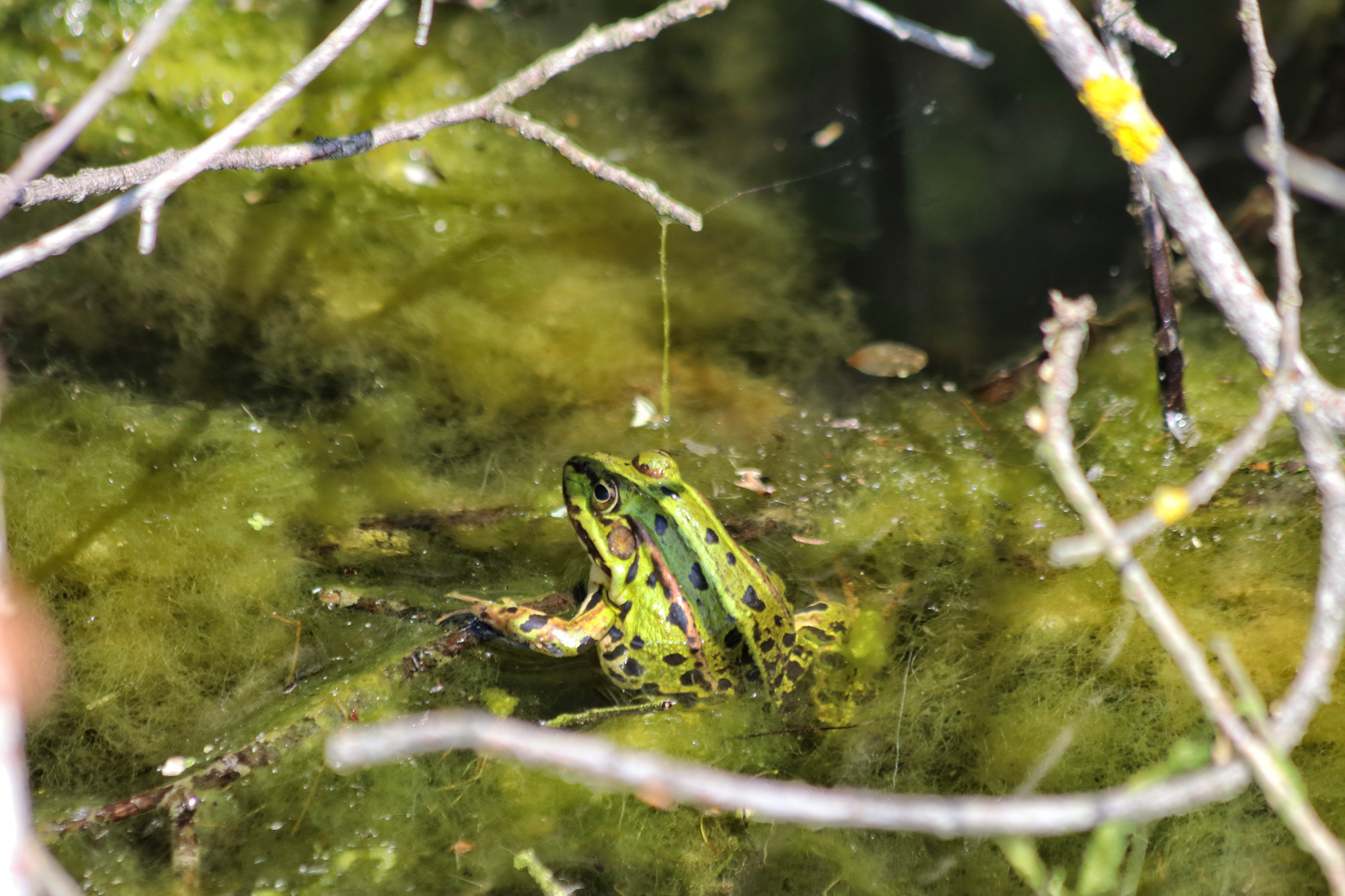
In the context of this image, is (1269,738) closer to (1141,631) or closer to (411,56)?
(1141,631)

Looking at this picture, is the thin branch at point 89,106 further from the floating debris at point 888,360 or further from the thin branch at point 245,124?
the floating debris at point 888,360

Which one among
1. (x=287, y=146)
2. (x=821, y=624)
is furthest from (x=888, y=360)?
(x=287, y=146)

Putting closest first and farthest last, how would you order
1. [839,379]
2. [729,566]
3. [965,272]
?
[729,566], [839,379], [965,272]

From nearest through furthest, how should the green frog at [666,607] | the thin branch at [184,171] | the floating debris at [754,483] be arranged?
the thin branch at [184,171] < the green frog at [666,607] < the floating debris at [754,483]

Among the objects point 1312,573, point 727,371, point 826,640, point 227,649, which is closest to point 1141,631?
point 1312,573

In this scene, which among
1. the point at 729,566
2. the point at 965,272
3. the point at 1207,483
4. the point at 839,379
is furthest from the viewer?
the point at 965,272

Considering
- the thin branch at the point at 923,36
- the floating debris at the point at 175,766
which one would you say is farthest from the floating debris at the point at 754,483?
the floating debris at the point at 175,766

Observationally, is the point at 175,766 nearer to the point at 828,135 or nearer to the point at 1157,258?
the point at 1157,258
